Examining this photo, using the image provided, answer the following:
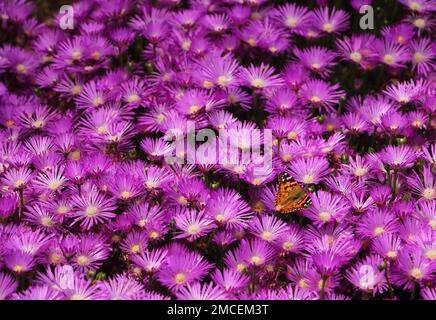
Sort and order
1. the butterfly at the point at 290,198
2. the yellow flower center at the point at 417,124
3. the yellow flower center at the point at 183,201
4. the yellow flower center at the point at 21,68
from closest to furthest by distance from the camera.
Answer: the butterfly at the point at 290,198, the yellow flower center at the point at 183,201, the yellow flower center at the point at 417,124, the yellow flower center at the point at 21,68

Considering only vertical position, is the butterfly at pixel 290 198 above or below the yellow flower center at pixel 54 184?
below

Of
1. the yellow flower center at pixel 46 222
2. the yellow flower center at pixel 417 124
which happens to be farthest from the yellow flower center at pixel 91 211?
the yellow flower center at pixel 417 124

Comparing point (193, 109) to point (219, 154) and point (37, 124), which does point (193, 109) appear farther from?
point (37, 124)

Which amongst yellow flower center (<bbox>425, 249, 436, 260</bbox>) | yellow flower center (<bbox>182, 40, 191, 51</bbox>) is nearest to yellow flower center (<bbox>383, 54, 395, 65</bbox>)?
yellow flower center (<bbox>182, 40, 191, 51</bbox>)

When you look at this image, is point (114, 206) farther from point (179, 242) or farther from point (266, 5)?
point (266, 5)

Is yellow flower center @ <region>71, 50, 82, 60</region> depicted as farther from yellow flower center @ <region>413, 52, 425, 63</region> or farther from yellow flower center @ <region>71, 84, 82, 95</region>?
yellow flower center @ <region>413, 52, 425, 63</region>

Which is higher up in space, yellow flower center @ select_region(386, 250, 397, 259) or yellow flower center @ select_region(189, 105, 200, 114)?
yellow flower center @ select_region(189, 105, 200, 114)

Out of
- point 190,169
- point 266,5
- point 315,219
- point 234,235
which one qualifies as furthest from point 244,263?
point 266,5

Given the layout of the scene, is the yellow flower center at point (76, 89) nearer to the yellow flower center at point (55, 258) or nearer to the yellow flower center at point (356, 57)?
the yellow flower center at point (55, 258)
